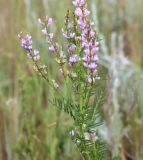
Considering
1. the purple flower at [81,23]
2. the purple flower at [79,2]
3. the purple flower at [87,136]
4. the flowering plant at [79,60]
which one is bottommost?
the purple flower at [87,136]

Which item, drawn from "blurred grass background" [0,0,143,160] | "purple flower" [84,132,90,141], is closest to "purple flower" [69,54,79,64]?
"purple flower" [84,132,90,141]

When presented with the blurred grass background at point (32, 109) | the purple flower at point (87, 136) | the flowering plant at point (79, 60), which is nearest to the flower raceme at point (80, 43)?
the flowering plant at point (79, 60)

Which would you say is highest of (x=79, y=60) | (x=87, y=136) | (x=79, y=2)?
(x=79, y=2)

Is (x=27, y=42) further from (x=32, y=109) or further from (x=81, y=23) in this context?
(x=32, y=109)

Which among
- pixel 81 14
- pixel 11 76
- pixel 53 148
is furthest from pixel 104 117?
pixel 81 14

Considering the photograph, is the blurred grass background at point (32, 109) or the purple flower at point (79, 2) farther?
the blurred grass background at point (32, 109)

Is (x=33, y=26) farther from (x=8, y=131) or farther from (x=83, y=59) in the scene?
(x=83, y=59)

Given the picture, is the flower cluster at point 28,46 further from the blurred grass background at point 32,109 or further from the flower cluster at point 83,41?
the blurred grass background at point 32,109

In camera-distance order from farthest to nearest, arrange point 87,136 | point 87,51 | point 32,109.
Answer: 1. point 32,109
2. point 87,136
3. point 87,51

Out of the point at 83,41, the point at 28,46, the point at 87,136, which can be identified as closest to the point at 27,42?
the point at 28,46

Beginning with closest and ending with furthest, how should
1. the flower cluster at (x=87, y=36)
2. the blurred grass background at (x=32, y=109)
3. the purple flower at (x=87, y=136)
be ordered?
the flower cluster at (x=87, y=36) < the purple flower at (x=87, y=136) < the blurred grass background at (x=32, y=109)

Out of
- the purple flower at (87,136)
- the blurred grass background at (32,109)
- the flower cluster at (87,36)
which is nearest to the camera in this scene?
the flower cluster at (87,36)
